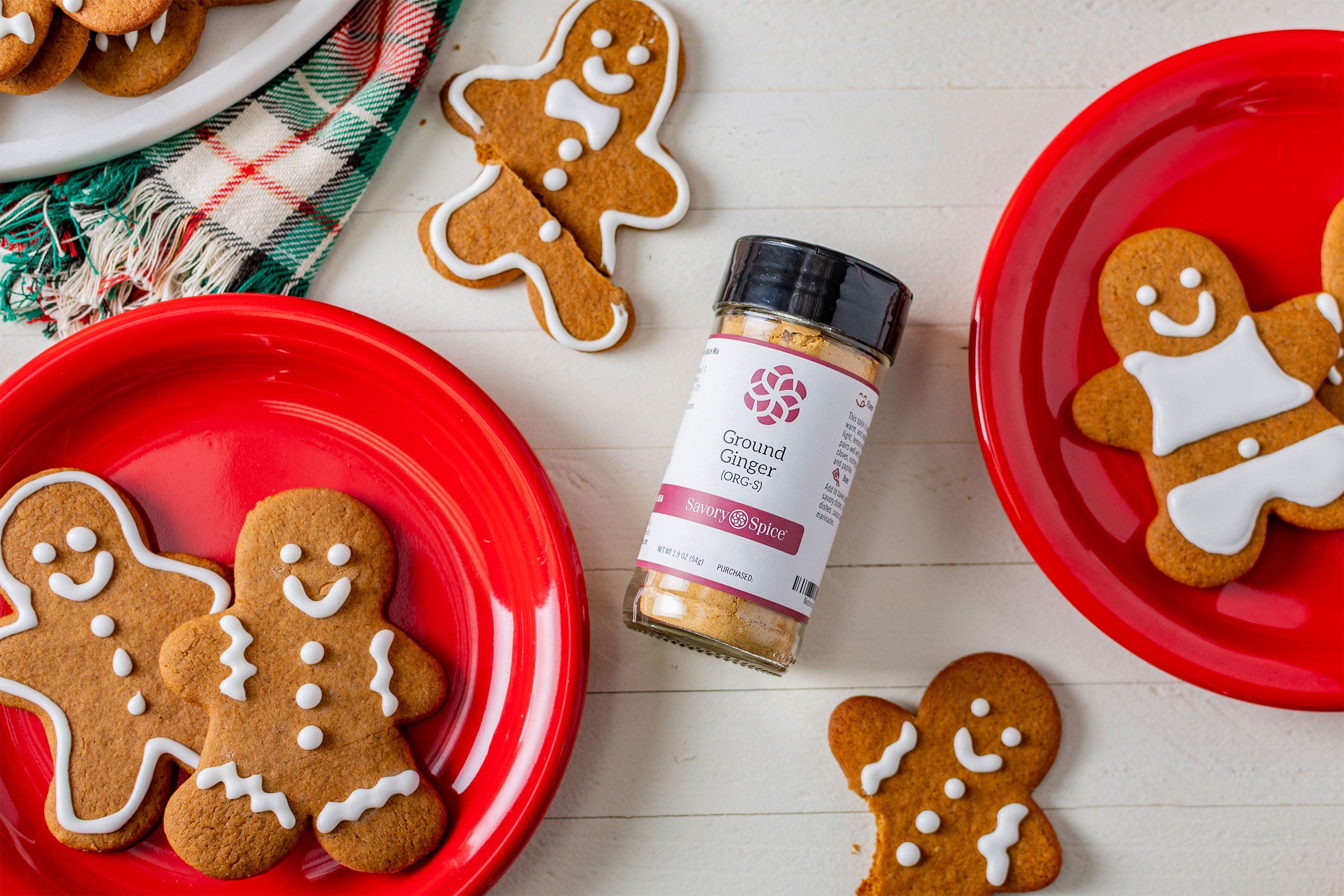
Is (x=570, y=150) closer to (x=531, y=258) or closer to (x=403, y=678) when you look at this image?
(x=531, y=258)

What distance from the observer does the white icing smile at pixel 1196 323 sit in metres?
0.74

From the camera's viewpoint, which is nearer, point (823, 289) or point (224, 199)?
point (823, 289)

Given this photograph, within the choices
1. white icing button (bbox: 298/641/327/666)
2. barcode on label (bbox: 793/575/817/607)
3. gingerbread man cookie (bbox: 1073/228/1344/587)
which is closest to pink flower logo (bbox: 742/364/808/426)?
barcode on label (bbox: 793/575/817/607)

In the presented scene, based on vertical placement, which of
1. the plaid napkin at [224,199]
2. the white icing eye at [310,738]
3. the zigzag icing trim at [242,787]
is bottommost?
the zigzag icing trim at [242,787]

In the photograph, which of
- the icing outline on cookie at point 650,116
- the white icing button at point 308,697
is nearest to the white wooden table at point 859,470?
the icing outline on cookie at point 650,116

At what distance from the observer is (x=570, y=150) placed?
30.7 inches

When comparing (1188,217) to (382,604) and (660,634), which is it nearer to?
(660,634)

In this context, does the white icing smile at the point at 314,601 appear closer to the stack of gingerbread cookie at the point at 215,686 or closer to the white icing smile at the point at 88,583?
the stack of gingerbread cookie at the point at 215,686

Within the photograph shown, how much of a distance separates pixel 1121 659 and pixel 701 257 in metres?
0.51

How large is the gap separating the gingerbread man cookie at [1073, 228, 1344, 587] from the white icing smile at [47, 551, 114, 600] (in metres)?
0.80

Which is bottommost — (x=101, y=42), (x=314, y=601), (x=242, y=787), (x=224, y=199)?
(x=242, y=787)

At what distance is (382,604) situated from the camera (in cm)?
74

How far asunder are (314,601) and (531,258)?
333mm

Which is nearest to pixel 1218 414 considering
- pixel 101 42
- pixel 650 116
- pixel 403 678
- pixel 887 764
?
pixel 887 764
